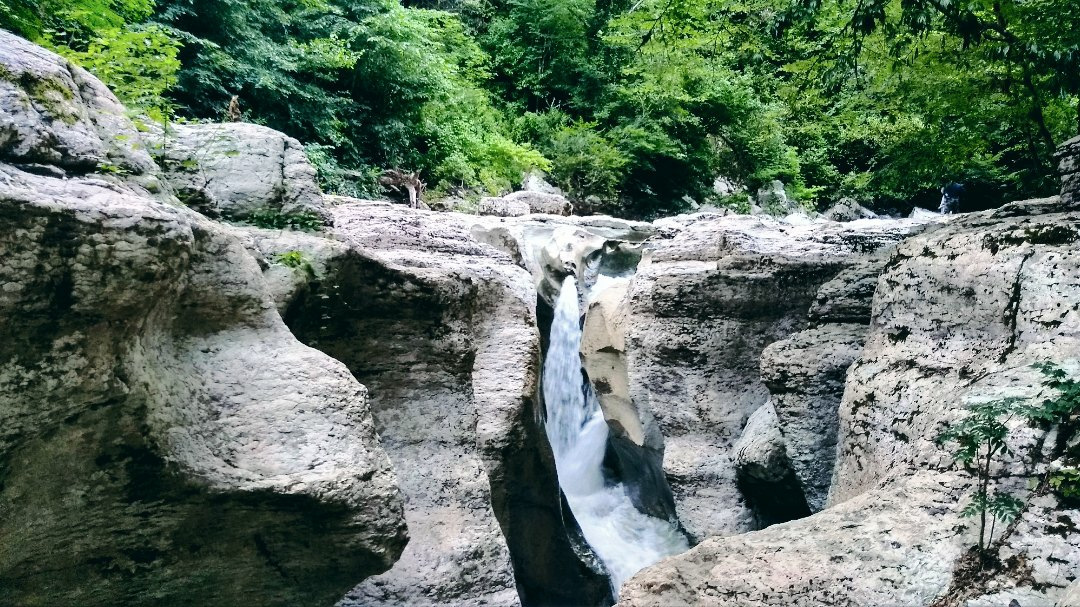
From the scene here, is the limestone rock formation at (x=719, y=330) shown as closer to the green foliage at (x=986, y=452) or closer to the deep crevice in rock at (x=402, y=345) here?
the deep crevice in rock at (x=402, y=345)

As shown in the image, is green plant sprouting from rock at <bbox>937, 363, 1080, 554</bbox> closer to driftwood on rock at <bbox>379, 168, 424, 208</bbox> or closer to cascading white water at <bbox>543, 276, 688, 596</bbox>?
cascading white water at <bbox>543, 276, 688, 596</bbox>

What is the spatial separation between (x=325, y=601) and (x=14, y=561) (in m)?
1.70

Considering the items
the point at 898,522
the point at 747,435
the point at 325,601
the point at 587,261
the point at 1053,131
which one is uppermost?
the point at 1053,131

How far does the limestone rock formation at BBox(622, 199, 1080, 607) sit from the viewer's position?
3189mm

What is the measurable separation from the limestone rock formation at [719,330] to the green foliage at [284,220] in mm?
3971

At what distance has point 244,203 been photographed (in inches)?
211

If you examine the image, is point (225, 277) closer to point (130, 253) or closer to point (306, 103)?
point (130, 253)

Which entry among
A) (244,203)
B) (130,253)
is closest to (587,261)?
(244,203)

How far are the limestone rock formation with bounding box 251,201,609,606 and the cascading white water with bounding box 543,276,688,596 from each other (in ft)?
7.64

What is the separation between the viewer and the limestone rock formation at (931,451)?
3.19 metres

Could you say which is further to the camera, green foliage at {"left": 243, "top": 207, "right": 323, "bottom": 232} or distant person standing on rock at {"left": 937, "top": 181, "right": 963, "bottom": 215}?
distant person standing on rock at {"left": 937, "top": 181, "right": 963, "bottom": 215}

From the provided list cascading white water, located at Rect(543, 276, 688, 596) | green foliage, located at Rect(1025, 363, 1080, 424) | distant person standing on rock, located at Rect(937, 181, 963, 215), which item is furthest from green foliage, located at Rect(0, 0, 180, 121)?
distant person standing on rock, located at Rect(937, 181, 963, 215)

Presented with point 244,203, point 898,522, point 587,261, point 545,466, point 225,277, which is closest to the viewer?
point 898,522

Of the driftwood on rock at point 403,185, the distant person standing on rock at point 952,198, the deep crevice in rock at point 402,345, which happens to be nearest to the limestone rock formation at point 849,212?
the distant person standing on rock at point 952,198
